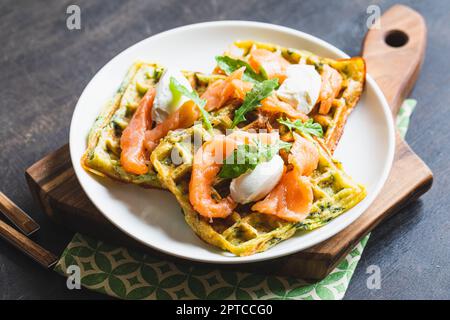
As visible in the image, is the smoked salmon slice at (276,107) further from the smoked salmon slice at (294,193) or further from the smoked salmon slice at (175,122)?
the smoked salmon slice at (175,122)

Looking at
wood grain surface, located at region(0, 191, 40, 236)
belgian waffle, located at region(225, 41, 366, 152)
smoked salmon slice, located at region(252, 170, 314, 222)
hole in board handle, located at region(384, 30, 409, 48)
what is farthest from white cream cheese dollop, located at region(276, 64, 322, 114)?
wood grain surface, located at region(0, 191, 40, 236)

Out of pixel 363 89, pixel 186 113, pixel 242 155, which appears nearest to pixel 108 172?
pixel 186 113

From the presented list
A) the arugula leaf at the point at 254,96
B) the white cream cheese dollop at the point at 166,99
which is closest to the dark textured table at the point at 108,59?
the white cream cheese dollop at the point at 166,99

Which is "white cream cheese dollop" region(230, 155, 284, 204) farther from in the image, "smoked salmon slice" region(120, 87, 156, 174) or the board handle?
the board handle

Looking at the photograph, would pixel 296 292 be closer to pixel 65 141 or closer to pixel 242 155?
pixel 242 155

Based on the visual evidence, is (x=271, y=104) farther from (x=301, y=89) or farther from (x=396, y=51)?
(x=396, y=51)

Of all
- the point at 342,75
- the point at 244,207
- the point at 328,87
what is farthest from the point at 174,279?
the point at 342,75
